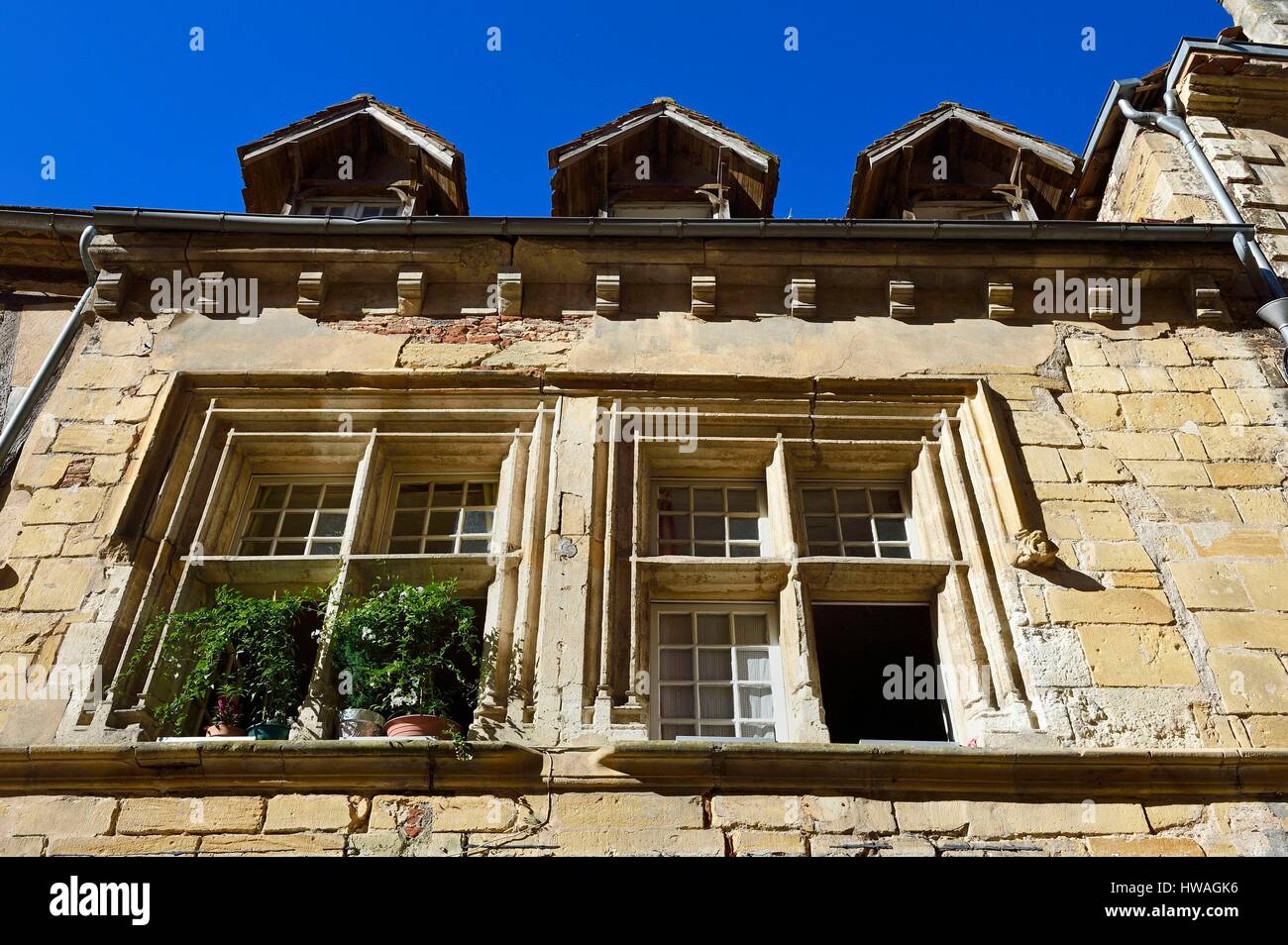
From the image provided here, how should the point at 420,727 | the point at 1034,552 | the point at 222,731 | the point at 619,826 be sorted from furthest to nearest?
1. the point at 1034,552
2. the point at 222,731
3. the point at 420,727
4. the point at 619,826

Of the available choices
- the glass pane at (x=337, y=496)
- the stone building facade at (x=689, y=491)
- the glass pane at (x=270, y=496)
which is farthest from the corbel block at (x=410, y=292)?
the glass pane at (x=270, y=496)

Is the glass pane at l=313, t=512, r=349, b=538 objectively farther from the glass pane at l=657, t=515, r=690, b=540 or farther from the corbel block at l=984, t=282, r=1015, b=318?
the corbel block at l=984, t=282, r=1015, b=318

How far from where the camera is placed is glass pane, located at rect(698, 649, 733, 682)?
15.7 feet

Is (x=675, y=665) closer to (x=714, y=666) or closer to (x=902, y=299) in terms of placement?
(x=714, y=666)

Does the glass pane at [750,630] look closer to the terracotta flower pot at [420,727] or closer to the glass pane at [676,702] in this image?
the glass pane at [676,702]

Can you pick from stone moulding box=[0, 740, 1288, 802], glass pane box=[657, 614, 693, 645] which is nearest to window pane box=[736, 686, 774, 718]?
glass pane box=[657, 614, 693, 645]

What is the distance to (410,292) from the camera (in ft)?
20.2

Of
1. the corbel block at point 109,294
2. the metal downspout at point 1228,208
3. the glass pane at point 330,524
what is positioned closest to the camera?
the glass pane at point 330,524

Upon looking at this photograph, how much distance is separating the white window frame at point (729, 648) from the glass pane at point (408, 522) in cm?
131

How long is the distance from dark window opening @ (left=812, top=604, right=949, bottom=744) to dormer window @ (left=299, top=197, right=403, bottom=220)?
4001 mm

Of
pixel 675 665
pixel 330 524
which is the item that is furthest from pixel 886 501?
pixel 330 524

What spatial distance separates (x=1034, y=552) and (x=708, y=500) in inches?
64.5

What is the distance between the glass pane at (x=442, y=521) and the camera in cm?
544
